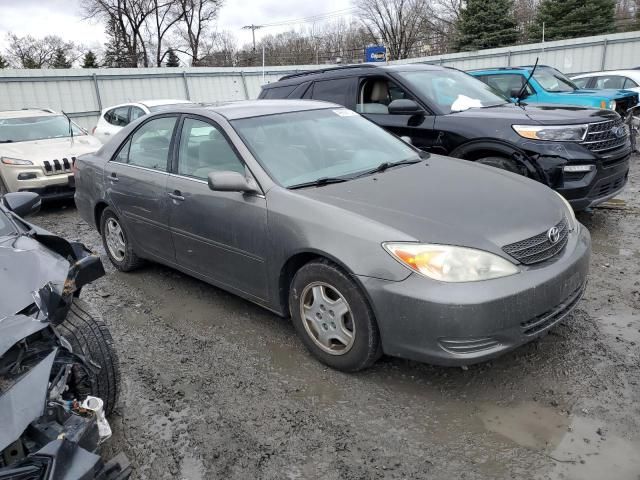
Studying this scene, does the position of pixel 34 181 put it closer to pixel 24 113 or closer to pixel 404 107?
pixel 24 113

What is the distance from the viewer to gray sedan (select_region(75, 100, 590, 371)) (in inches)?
105

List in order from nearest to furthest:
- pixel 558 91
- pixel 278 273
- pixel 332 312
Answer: pixel 332 312, pixel 278 273, pixel 558 91

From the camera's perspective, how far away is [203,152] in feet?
12.9

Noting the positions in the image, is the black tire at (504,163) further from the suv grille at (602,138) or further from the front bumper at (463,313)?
the front bumper at (463,313)

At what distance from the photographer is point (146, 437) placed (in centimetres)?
272

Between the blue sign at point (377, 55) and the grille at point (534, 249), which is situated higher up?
the blue sign at point (377, 55)

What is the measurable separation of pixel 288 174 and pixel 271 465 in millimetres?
1826

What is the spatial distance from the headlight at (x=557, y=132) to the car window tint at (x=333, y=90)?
2316 millimetres

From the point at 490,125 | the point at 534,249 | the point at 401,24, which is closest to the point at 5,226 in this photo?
the point at 534,249

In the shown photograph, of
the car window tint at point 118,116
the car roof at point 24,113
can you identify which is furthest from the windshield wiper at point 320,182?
the car window tint at point 118,116

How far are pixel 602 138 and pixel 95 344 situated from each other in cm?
496

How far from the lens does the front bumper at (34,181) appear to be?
26.1 ft

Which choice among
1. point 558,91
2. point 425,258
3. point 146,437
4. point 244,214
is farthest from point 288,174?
point 558,91

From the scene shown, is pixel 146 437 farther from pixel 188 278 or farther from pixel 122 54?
pixel 122 54
